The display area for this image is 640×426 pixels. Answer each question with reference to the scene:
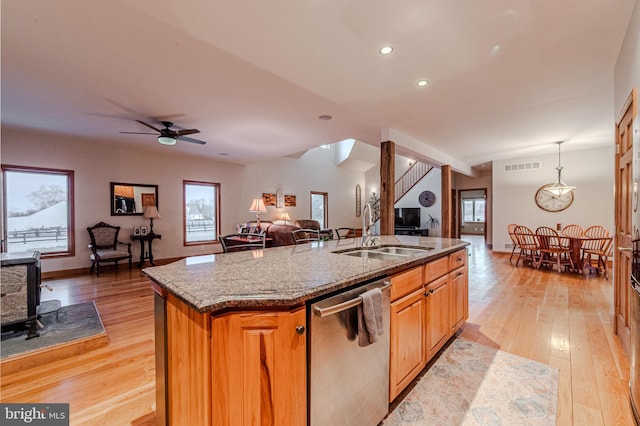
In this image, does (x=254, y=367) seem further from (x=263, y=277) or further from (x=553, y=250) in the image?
(x=553, y=250)

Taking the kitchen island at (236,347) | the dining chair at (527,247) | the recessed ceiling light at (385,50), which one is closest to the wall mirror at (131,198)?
the kitchen island at (236,347)

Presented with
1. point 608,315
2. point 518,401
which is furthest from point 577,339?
point 518,401

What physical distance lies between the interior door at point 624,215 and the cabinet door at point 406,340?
1.69 m

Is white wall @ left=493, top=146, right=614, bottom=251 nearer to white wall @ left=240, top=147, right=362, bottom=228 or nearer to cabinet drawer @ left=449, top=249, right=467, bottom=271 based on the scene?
white wall @ left=240, top=147, right=362, bottom=228

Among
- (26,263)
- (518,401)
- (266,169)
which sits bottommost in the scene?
(518,401)

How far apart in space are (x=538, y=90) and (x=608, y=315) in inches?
107

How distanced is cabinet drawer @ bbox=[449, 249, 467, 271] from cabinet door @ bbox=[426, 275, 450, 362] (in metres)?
0.15

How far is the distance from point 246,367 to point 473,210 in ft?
48.0

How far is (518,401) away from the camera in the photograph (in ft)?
5.77

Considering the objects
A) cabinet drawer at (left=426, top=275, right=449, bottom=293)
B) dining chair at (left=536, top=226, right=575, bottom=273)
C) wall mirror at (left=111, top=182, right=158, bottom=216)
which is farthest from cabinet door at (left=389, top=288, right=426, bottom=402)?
wall mirror at (left=111, top=182, right=158, bottom=216)

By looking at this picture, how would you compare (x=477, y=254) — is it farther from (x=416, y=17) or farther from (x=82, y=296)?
(x=82, y=296)

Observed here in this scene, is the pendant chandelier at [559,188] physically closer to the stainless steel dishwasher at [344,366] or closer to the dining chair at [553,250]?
the dining chair at [553,250]

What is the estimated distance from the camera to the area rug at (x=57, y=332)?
222cm

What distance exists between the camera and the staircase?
10203 mm
